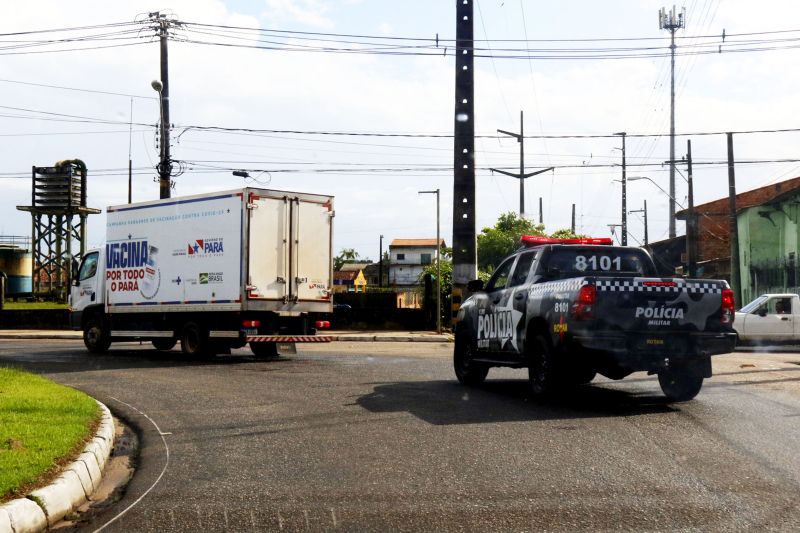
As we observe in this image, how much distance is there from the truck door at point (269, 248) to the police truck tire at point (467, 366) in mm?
5908

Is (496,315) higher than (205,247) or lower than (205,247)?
lower

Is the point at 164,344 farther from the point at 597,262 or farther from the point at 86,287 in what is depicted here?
the point at 597,262

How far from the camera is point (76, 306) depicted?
21.8 metres

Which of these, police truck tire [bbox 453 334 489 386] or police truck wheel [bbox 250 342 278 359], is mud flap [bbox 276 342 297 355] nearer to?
police truck wheel [bbox 250 342 278 359]

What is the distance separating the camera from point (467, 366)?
13.1 meters

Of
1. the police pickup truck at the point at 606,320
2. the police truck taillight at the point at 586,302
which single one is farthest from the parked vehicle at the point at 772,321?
the police truck taillight at the point at 586,302

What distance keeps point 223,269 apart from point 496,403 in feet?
29.4

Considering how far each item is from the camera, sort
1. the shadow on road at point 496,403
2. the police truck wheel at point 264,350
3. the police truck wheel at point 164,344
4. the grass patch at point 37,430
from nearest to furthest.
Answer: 1. the grass patch at point 37,430
2. the shadow on road at point 496,403
3. the police truck wheel at point 264,350
4. the police truck wheel at point 164,344

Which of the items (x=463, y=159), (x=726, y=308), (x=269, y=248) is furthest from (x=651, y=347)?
(x=463, y=159)

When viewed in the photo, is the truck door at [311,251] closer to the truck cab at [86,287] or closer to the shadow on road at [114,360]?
the shadow on road at [114,360]

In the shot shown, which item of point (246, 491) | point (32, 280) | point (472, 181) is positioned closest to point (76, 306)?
point (472, 181)

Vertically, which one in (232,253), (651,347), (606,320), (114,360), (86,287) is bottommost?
(114,360)

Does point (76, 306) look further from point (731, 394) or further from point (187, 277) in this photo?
point (731, 394)

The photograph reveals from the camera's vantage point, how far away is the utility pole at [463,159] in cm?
2914
